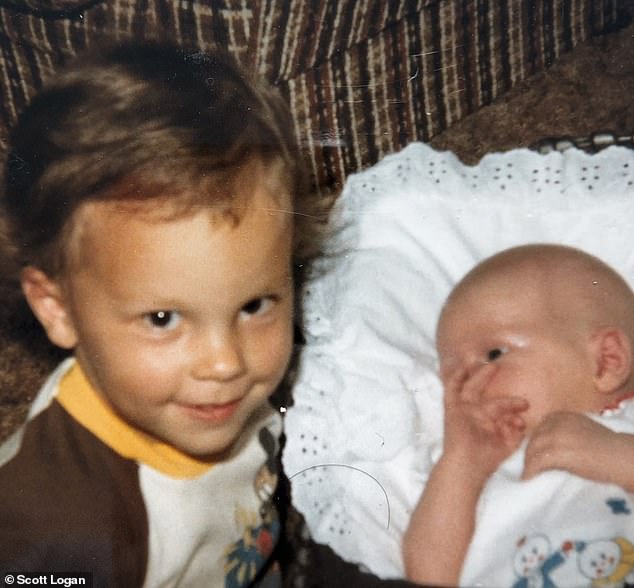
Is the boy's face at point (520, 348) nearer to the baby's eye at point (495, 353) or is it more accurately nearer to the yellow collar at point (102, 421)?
the baby's eye at point (495, 353)

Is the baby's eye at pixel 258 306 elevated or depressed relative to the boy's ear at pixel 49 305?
depressed

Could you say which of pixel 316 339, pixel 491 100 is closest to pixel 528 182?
pixel 491 100

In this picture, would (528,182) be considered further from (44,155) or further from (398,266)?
(44,155)

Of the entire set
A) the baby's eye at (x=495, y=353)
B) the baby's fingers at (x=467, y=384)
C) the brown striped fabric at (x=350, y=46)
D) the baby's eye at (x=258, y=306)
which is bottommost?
the baby's fingers at (x=467, y=384)

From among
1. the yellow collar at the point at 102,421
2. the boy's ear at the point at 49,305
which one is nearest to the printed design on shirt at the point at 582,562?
the yellow collar at the point at 102,421

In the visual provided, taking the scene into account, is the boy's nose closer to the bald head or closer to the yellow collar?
the yellow collar

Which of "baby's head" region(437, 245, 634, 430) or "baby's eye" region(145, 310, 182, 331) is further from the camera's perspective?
"baby's head" region(437, 245, 634, 430)

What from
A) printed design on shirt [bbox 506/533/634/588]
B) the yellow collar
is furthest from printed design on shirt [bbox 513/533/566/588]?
the yellow collar
